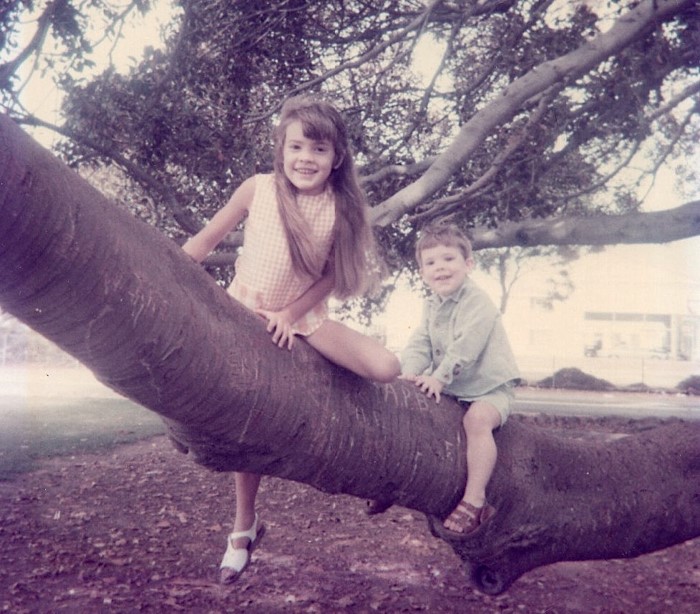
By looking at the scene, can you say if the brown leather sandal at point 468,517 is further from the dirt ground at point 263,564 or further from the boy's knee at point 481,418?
the dirt ground at point 263,564

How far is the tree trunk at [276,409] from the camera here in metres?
1.77

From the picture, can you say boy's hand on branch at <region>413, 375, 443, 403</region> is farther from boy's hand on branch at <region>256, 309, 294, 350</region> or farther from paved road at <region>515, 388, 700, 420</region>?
paved road at <region>515, 388, 700, 420</region>

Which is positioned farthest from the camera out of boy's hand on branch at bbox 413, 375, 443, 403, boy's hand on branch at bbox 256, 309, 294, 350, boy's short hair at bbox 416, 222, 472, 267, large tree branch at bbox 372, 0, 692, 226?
large tree branch at bbox 372, 0, 692, 226

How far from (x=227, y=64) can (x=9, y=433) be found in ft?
21.0

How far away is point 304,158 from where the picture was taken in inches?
123

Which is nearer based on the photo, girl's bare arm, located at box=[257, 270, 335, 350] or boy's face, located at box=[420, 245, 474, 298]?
girl's bare arm, located at box=[257, 270, 335, 350]

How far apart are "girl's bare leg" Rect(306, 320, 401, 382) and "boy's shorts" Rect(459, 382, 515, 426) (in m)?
0.70

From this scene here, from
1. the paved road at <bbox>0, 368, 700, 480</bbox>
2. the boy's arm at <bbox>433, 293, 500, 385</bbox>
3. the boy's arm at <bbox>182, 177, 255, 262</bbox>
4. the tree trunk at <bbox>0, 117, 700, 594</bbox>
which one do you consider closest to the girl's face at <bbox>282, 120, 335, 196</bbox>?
the boy's arm at <bbox>182, 177, 255, 262</bbox>

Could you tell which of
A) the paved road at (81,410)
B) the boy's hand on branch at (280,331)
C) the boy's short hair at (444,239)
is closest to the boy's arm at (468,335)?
the boy's short hair at (444,239)

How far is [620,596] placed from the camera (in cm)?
498

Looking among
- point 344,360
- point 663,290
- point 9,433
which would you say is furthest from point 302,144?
point 663,290

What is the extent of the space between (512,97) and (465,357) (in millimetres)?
→ 3465

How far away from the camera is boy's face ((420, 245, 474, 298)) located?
3594 millimetres

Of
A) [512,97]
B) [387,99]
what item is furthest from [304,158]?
[387,99]
